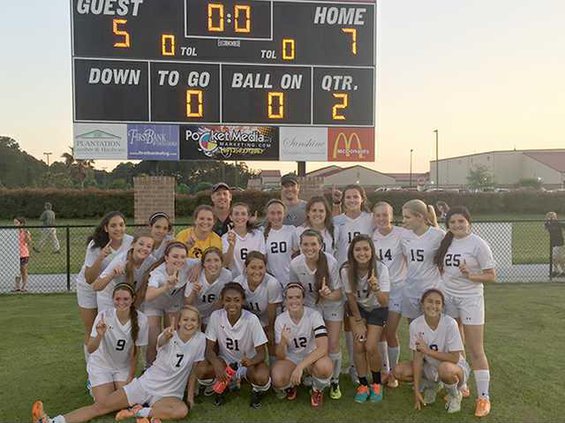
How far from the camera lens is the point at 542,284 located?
9570mm

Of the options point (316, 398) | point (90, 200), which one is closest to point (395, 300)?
point (316, 398)

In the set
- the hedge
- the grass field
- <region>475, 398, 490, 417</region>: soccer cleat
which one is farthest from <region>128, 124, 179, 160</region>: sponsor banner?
the hedge

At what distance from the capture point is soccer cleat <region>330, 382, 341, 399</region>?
4.33m

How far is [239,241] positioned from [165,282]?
2.58ft

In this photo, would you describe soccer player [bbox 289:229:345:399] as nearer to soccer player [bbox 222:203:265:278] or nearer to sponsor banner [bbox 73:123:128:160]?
soccer player [bbox 222:203:265:278]

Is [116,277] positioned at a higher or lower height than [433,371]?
higher

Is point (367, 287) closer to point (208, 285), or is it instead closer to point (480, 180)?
point (208, 285)

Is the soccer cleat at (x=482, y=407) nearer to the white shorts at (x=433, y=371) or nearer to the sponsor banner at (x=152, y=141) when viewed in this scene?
the white shorts at (x=433, y=371)

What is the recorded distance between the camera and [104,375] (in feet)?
13.3

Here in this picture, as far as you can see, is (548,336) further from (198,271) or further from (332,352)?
(198,271)

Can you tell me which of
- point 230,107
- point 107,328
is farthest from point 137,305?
point 230,107

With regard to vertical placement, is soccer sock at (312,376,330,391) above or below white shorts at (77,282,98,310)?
below

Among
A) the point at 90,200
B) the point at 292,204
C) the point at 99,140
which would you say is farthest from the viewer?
the point at 90,200

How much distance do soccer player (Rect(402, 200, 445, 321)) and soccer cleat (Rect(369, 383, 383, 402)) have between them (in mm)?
689
